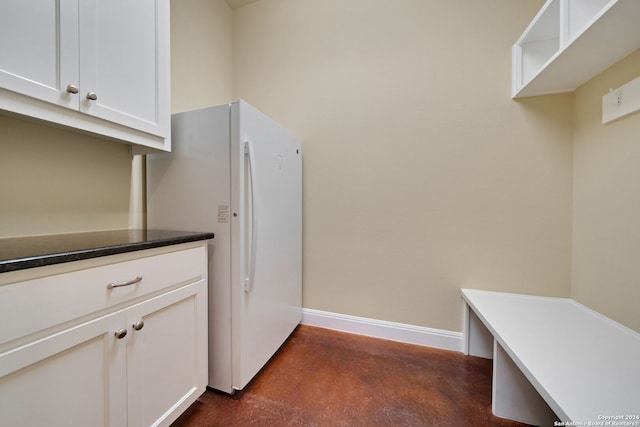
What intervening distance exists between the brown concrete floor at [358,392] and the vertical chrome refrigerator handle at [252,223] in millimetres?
620

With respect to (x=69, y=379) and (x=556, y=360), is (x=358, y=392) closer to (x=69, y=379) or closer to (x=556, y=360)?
(x=556, y=360)

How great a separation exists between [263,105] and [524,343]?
96.1 inches

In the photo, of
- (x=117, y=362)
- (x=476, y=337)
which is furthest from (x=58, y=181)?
(x=476, y=337)

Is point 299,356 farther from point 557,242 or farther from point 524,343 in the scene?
point 557,242

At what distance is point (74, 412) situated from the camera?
28.6 inches

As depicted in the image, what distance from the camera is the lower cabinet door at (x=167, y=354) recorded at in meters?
0.89

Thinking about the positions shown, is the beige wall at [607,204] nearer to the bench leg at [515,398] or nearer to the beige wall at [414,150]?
the beige wall at [414,150]

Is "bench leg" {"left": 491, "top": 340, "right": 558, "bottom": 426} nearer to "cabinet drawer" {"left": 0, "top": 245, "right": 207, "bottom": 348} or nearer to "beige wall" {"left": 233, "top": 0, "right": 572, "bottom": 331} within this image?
"beige wall" {"left": 233, "top": 0, "right": 572, "bottom": 331}

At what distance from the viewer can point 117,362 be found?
832 millimetres

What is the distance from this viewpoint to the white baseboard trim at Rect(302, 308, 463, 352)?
172 centimetres

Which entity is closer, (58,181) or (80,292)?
(80,292)

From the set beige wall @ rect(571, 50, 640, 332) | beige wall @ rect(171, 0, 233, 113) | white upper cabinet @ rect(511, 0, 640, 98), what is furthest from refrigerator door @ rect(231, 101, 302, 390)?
beige wall @ rect(571, 50, 640, 332)

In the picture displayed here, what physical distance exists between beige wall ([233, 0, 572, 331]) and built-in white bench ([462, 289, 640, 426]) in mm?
209

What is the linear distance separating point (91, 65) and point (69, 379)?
1.13 metres
